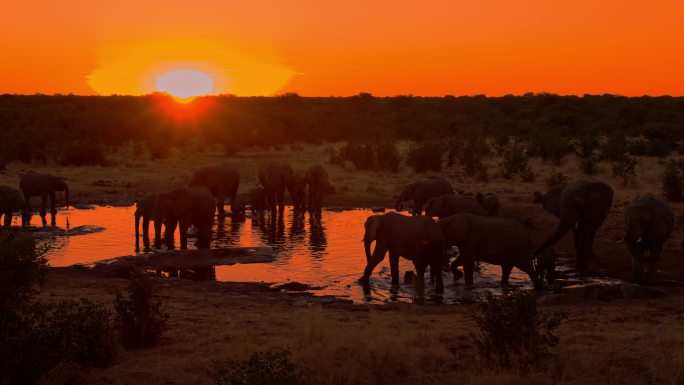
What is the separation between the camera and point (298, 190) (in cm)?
2612

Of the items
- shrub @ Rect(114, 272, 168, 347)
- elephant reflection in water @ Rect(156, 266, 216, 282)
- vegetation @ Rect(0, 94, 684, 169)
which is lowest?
elephant reflection in water @ Rect(156, 266, 216, 282)

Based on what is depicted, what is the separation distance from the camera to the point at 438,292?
12.8m

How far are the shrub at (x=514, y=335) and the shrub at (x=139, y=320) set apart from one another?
404 cm

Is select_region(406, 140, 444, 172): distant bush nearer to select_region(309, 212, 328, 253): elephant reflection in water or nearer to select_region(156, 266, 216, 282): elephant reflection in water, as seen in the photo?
select_region(309, 212, 328, 253): elephant reflection in water

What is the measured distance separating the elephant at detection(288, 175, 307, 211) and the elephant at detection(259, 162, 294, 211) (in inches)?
7.3

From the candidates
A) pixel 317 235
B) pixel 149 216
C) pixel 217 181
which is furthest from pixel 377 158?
pixel 149 216

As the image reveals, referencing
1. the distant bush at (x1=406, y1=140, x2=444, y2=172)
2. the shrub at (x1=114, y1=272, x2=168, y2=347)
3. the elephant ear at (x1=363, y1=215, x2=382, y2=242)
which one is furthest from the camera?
the distant bush at (x1=406, y1=140, x2=444, y2=172)

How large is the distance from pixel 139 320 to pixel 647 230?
921cm

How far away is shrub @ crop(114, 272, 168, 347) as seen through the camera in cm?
906

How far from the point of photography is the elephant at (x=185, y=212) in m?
17.1

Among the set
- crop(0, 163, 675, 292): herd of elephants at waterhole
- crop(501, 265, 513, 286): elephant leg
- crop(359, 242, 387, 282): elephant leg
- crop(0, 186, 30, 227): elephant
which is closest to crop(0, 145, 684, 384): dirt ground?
crop(0, 163, 675, 292): herd of elephants at waterhole

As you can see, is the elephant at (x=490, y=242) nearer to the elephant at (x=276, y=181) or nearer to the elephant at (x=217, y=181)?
the elephant at (x=217, y=181)

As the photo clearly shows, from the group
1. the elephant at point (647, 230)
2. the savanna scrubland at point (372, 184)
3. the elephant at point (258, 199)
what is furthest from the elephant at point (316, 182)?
the elephant at point (647, 230)

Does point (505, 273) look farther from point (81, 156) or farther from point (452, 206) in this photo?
point (81, 156)
